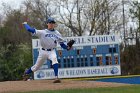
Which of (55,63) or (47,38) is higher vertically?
(47,38)

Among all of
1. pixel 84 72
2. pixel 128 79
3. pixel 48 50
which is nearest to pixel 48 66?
pixel 84 72

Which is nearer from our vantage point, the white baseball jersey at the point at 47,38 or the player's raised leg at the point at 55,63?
the player's raised leg at the point at 55,63

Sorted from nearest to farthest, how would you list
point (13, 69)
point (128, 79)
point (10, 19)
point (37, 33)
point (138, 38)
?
1. point (37, 33)
2. point (128, 79)
3. point (13, 69)
4. point (138, 38)
5. point (10, 19)

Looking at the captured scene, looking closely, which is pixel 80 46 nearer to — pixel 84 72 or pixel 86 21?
pixel 84 72

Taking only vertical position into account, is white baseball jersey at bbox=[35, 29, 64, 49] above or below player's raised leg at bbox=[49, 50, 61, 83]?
above

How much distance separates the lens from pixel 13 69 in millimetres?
37531

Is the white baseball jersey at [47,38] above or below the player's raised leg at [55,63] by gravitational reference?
above

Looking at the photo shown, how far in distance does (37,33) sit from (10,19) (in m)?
42.8

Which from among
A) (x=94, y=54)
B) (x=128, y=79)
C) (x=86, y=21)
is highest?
(x=86, y=21)

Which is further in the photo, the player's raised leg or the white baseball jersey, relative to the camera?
the white baseball jersey

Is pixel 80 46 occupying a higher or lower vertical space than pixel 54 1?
lower

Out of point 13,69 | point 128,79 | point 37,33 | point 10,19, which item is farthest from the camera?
point 10,19

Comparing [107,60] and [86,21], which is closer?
[107,60]

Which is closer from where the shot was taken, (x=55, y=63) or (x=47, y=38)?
(x=55, y=63)
